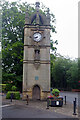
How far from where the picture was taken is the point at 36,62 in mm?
20953

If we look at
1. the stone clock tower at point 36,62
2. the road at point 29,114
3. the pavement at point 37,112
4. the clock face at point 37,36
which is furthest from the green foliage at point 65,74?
the road at point 29,114

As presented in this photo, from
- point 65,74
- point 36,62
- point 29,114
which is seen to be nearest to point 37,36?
point 36,62

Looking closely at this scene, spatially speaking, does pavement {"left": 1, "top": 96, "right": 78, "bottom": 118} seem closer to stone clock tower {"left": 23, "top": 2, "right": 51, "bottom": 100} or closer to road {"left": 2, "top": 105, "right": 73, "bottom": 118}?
road {"left": 2, "top": 105, "right": 73, "bottom": 118}

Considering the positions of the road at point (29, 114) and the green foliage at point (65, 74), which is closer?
the road at point (29, 114)

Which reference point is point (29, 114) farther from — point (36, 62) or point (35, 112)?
point (36, 62)

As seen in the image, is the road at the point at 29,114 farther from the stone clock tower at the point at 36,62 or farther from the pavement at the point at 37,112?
the stone clock tower at the point at 36,62

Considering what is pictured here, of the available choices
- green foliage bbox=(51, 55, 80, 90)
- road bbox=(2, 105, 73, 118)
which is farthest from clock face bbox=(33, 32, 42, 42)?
green foliage bbox=(51, 55, 80, 90)

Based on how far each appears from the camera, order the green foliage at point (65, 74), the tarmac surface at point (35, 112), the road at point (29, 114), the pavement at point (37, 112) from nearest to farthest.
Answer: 1. the road at point (29, 114)
2. the tarmac surface at point (35, 112)
3. the pavement at point (37, 112)
4. the green foliage at point (65, 74)

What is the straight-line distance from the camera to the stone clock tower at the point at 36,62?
67.4 feet

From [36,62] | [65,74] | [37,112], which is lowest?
[37,112]

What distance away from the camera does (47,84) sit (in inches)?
814

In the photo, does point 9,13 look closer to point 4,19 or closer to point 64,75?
point 4,19

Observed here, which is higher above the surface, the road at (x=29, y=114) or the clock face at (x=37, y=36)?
the clock face at (x=37, y=36)

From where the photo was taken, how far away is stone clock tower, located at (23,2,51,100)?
67.4 ft
